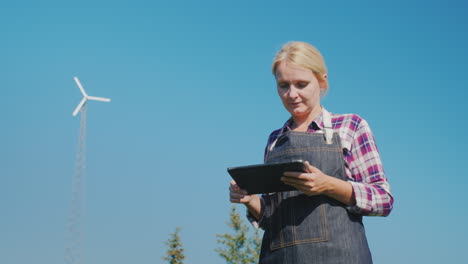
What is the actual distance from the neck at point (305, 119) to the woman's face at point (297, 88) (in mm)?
22

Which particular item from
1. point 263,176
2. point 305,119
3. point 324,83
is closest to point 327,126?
point 305,119

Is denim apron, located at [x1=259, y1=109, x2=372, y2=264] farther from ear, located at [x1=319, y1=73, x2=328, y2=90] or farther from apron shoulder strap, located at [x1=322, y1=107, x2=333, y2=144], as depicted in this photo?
ear, located at [x1=319, y1=73, x2=328, y2=90]

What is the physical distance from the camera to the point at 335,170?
3.82 m

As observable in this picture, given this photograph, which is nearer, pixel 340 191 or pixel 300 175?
pixel 300 175

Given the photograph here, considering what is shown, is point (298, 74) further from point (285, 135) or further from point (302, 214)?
point (302, 214)

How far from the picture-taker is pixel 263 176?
3.65 metres

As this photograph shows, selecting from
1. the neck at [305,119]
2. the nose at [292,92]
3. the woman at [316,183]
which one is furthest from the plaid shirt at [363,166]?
the nose at [292,92]

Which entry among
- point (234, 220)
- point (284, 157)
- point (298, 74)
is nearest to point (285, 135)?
point (284, 157)

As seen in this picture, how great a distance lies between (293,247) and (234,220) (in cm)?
3463

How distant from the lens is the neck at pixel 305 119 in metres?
4.19

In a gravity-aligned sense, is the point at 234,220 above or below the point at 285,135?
above

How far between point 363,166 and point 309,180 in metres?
0.53

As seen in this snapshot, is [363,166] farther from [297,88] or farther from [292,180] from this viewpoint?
[297,88]

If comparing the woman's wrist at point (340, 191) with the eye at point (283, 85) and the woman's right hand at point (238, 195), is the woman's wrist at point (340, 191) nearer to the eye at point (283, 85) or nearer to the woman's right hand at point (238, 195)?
the woman's right hand at point (238, 195)
